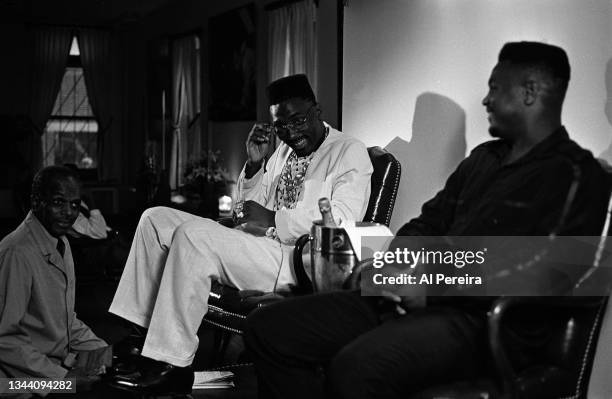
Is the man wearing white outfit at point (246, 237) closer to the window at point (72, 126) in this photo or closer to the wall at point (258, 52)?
the wall at point (258, 52)

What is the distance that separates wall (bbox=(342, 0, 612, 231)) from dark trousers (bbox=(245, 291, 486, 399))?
1019mm

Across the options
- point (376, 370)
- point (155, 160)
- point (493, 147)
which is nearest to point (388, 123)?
point (493, 147)

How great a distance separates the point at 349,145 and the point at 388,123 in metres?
0.47

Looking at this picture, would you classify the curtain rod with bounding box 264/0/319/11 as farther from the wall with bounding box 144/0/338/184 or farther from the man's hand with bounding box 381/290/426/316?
the man's hand with bounding box 381/290/426/316

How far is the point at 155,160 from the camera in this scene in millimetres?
12000

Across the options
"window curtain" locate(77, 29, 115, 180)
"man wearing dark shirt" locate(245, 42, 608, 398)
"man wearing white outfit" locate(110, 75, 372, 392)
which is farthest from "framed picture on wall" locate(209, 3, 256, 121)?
"man wearing dark shirt" locate(245, 42, 608, 398)

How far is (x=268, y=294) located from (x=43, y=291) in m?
0.92

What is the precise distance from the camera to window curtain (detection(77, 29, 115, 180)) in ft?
43.1

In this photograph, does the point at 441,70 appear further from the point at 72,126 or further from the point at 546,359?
the point at 72,126

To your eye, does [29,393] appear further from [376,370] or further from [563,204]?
[563,204]

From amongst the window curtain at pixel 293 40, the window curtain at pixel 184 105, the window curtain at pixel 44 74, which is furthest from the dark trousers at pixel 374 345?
the window curtain at pixel 44 74

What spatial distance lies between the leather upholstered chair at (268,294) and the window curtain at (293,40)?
A: 357cm

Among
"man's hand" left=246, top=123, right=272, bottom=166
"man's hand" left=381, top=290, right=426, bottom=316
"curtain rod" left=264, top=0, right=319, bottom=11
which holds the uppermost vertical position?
"curtain rod" left=264, top=0, right=319, bottom=11

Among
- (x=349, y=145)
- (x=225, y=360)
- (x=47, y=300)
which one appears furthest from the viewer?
Answer: (x=225, y=360)
